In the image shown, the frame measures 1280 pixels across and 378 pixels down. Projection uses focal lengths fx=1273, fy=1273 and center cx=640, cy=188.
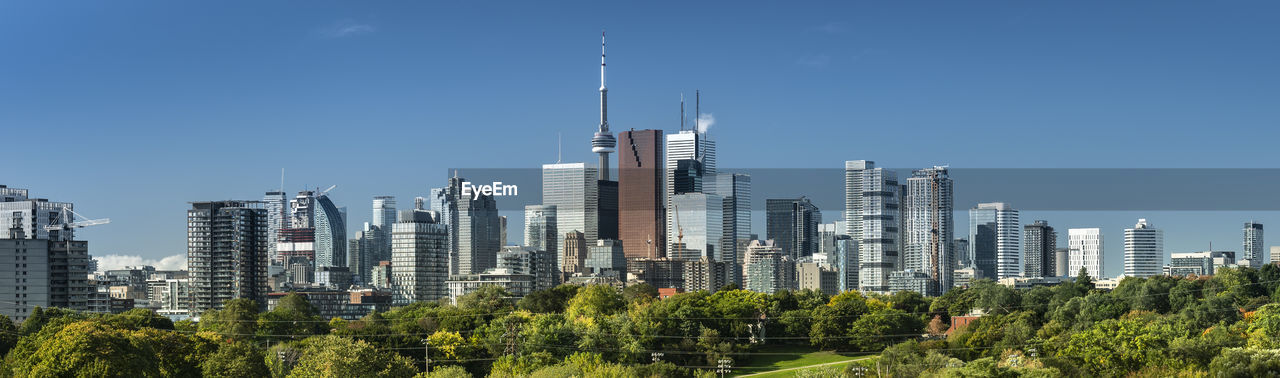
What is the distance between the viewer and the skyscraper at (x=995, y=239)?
92250mm

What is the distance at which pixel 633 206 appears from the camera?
291 feet

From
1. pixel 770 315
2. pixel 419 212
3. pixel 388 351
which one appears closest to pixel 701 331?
pixel 770 315

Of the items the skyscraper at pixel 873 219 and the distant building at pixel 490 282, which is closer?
the distant building at pixel 490 282

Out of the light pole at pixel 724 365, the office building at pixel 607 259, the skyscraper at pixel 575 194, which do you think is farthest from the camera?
the skyscraper at pixel 575 194

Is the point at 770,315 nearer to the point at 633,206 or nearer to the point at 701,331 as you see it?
the point at 701,331

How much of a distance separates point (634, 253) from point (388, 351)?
217 feet

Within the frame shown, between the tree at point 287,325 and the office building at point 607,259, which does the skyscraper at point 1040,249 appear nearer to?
the office building at point 607,259

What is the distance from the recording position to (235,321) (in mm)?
27219

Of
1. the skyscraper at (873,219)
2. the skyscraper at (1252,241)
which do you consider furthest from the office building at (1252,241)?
the skyscraper at (873,219)

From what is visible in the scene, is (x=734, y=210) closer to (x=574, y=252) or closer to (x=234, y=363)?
(x=574, y=252)

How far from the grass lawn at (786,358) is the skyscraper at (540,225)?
2286 inches

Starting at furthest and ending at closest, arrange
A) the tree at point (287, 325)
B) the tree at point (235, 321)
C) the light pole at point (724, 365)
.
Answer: the tree at point (287, 325) < the tree at point (235, 321) < the light pole at point (724, 365)

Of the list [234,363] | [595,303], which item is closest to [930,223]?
[595,303]

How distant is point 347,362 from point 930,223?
76.0m
